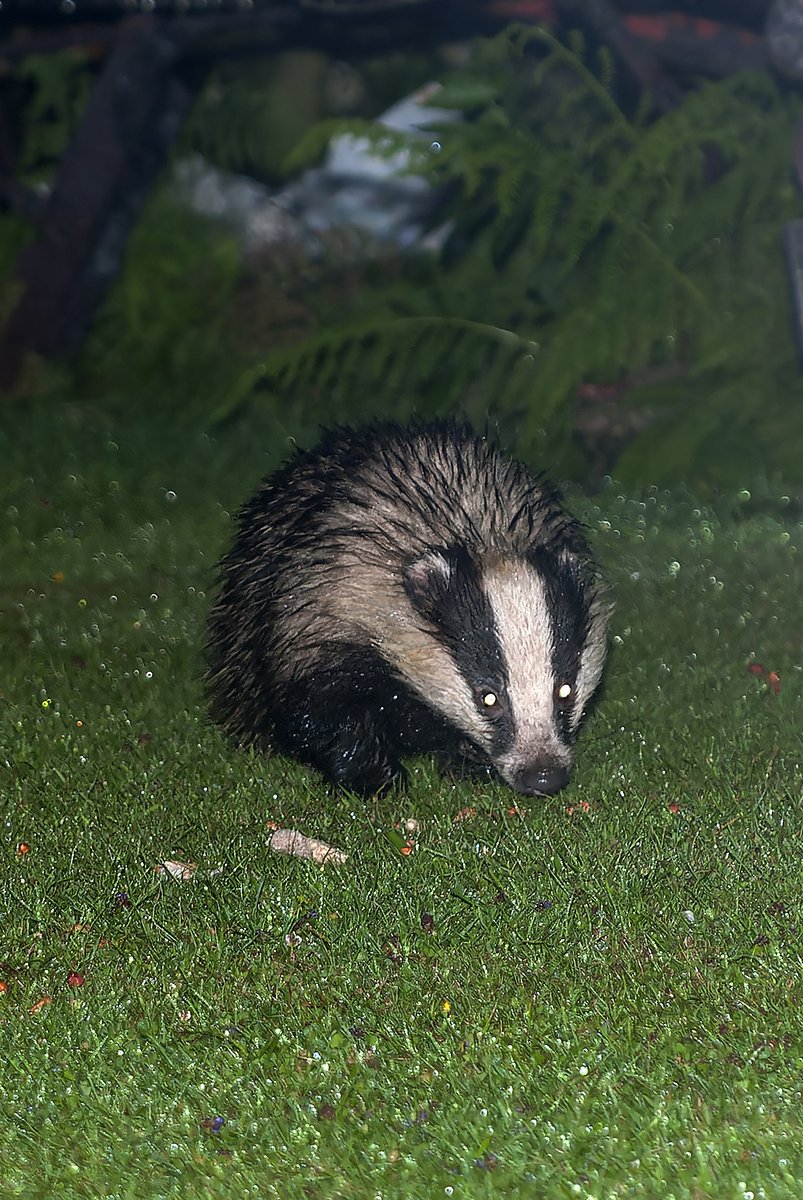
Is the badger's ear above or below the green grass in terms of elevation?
above

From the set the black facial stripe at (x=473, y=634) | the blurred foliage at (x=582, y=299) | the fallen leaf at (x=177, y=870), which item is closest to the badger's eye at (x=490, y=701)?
the black facial stripe at (x=473, y=634)

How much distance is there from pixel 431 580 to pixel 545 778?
2.44 feet

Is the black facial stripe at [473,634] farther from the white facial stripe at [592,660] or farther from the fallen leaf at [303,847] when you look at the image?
the fallen leaf at [303,847]

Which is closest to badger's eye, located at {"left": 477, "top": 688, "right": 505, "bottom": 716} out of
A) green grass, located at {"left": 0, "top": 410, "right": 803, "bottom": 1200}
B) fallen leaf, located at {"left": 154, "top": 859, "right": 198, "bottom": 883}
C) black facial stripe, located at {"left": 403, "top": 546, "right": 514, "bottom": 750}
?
black facial stripe, located at {"left": 403, "top": 546, "right": 514, "bottom": 750}

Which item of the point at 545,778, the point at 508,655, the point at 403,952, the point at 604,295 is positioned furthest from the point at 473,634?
the point at 604,295

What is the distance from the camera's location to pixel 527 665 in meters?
4.73

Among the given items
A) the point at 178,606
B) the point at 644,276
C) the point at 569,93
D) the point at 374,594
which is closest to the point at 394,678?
the point at 374,594

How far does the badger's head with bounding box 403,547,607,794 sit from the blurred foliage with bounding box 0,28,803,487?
14.0ft

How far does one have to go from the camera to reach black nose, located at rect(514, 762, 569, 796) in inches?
185

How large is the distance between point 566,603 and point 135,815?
1633mm

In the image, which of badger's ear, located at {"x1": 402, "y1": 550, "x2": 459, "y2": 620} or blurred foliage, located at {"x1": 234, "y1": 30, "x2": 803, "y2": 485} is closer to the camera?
badger's ear, located at {"x1": 402, "y1": 550, "x2": 459, "y2": 620}

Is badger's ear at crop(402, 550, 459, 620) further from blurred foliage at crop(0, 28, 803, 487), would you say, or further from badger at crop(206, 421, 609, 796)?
blurred foliage at crop(0, 28, 803, 487)

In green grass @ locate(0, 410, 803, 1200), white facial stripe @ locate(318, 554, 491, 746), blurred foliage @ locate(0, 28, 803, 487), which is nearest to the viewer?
green grass @ locate(0, 410, 803, 1200)

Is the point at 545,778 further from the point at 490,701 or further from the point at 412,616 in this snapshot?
the point at 412,616
